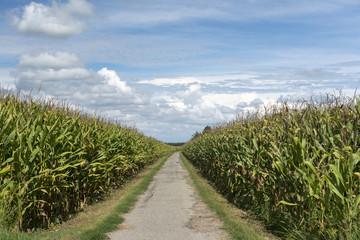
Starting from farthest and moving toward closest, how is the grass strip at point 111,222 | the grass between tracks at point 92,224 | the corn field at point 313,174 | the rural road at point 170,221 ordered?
1. the rural road at point 170,221
2. the grass strip at point 111,222
3. the grass between tracks at point 92,224
4. the corn field at point 313,174

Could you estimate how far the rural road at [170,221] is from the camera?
697 centimetres

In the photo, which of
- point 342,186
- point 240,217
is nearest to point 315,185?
point 342,186

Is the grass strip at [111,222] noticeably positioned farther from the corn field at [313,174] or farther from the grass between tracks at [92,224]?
the corn field at [313,174]

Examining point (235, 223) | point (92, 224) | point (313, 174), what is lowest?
point (92, 224)

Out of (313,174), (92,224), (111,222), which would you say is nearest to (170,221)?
(111,222)

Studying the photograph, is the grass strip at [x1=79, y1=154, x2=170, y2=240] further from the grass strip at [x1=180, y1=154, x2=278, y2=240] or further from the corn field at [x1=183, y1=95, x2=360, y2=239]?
the corn field at [x1=183, y1=95, x2=360, y2=239]

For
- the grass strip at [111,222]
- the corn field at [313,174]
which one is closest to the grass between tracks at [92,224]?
the grass strip at [111,222]

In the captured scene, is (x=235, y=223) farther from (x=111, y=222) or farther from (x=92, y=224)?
(x=92, y=224)

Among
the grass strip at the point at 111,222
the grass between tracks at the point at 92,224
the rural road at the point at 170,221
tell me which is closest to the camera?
the grass between tracks at the point at 92,224

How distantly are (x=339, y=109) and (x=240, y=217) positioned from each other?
3751 millimetres

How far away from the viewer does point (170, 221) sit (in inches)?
324

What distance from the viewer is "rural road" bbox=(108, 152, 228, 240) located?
697cm

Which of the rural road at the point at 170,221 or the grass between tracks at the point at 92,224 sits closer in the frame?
the grass between tracks at the point at 92,224

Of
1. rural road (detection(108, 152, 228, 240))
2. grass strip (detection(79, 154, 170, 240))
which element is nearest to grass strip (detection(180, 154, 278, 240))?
rural road (detection(108, 152, 228, 240))
